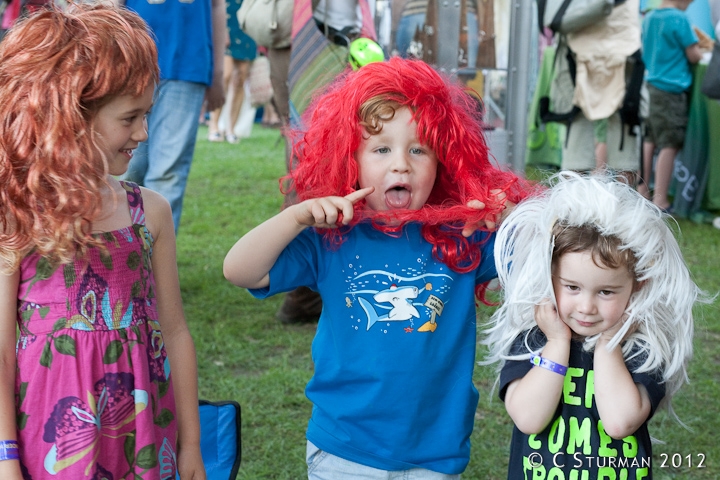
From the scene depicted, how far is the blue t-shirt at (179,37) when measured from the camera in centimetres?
394

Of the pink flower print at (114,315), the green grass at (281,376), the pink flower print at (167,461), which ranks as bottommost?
the green grass at (281,376)

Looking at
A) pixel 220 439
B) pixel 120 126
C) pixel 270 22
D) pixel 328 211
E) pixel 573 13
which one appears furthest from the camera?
pixel 573 13

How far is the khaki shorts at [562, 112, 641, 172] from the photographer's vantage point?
638 centimetres

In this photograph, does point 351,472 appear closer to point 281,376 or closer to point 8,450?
point 8,450

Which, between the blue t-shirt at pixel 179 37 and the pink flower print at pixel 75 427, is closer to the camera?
the pink flower print at pixel 75 427

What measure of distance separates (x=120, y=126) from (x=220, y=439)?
87 centimetres

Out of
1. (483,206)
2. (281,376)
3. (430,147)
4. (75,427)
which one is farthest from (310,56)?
(75,427)

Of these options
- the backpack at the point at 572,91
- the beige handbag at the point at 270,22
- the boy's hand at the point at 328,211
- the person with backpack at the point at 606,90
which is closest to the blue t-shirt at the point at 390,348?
the boy's hand at the point at 328,211

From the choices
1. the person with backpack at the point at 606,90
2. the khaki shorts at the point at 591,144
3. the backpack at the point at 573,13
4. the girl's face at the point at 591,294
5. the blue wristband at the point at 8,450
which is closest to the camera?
the blue wristband at the point at 8,450

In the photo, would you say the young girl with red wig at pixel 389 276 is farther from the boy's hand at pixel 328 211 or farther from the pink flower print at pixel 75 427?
the pink flower print at pixel 75 427

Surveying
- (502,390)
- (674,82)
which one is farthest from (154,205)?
(674,82)

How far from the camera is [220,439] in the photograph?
7.25ft

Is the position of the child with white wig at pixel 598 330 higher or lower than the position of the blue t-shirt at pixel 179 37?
lower

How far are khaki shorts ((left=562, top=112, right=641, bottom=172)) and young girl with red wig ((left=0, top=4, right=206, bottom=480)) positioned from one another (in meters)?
5.03
